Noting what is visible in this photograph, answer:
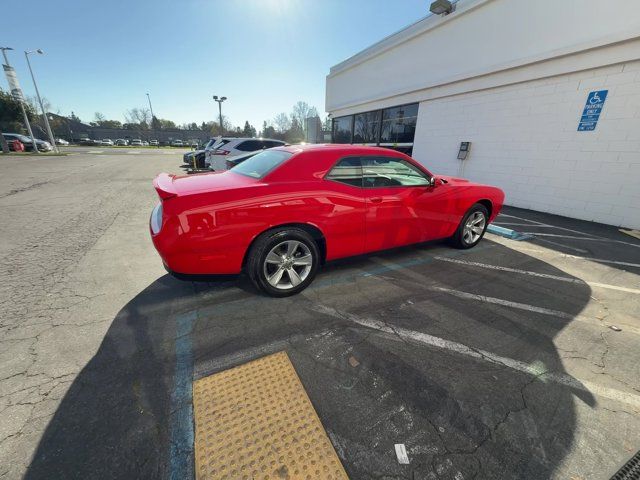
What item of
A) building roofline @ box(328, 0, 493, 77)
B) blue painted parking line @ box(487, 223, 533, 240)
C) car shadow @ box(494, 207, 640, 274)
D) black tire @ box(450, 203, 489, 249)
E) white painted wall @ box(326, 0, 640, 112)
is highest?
building roofline @ box(328, 0, 493, 77)

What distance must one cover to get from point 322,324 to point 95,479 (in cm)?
173

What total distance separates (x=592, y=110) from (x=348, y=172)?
7056 millimetres

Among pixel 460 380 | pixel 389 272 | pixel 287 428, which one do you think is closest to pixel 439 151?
pixel 389 272

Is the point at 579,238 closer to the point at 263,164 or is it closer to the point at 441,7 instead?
the point at 263,164

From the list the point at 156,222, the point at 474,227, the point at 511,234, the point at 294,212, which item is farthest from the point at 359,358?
the point at 511,234

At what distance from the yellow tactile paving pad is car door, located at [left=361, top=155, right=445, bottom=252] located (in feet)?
6.58

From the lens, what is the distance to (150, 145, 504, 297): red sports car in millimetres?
2514

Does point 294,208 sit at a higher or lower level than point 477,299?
higher

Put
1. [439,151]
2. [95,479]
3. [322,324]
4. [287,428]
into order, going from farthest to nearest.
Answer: [439,151] → [322,324] → [287,428] → [95,479]

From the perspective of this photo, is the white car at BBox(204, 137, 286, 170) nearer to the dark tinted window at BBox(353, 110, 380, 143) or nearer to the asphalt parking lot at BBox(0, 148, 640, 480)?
the dark tinted window at BBox(353, 110, 380, 143)

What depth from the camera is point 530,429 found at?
168 cm

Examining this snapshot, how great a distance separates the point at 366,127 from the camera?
1473 centimetres

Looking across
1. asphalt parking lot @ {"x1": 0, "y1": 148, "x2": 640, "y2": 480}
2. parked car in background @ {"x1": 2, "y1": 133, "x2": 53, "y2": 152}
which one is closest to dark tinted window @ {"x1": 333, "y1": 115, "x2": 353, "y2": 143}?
asphalt parking lot @ {"x1": 0, "y1": 148, "x2": 640, "y2": 480}

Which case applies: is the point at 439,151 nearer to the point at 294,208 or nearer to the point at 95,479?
the point at 294,208
